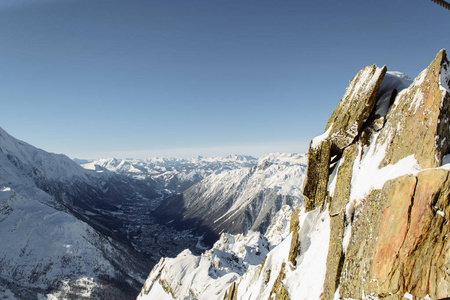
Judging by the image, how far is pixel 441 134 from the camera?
1203 cm

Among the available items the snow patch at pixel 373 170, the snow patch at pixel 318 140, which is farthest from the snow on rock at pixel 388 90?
the snow patch at pixel 318 140

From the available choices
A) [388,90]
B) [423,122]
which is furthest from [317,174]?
[423,122]

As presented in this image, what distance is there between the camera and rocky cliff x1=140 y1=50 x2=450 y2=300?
993 cm

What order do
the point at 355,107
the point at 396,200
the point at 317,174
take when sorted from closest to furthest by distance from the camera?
the point at 396,200, the point at 355,107, the point at 317,174

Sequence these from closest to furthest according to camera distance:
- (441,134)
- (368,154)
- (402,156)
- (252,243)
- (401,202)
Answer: (401,202), (441,134), (402,156), (368,154), (252,243)

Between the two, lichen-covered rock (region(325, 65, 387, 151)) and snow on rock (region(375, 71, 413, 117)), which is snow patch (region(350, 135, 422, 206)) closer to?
lichen-covered rock (region(325, 65, 387, 151))

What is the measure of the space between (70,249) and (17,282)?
29069mm

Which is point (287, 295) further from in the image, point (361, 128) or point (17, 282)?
point (17, 282)

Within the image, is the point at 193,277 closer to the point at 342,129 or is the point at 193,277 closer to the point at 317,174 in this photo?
the point at 317,174

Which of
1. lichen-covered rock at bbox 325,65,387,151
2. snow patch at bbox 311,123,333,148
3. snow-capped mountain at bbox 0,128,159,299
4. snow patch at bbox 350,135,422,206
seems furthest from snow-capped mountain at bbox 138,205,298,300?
snow-capped mountain at bbox 0,128,159,299

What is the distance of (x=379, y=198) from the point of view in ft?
43.6

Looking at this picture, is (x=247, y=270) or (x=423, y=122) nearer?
(x=423, y=122)

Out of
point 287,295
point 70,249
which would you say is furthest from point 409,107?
point 70,249

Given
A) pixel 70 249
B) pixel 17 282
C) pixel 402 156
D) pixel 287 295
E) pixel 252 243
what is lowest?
pixel 17 282
